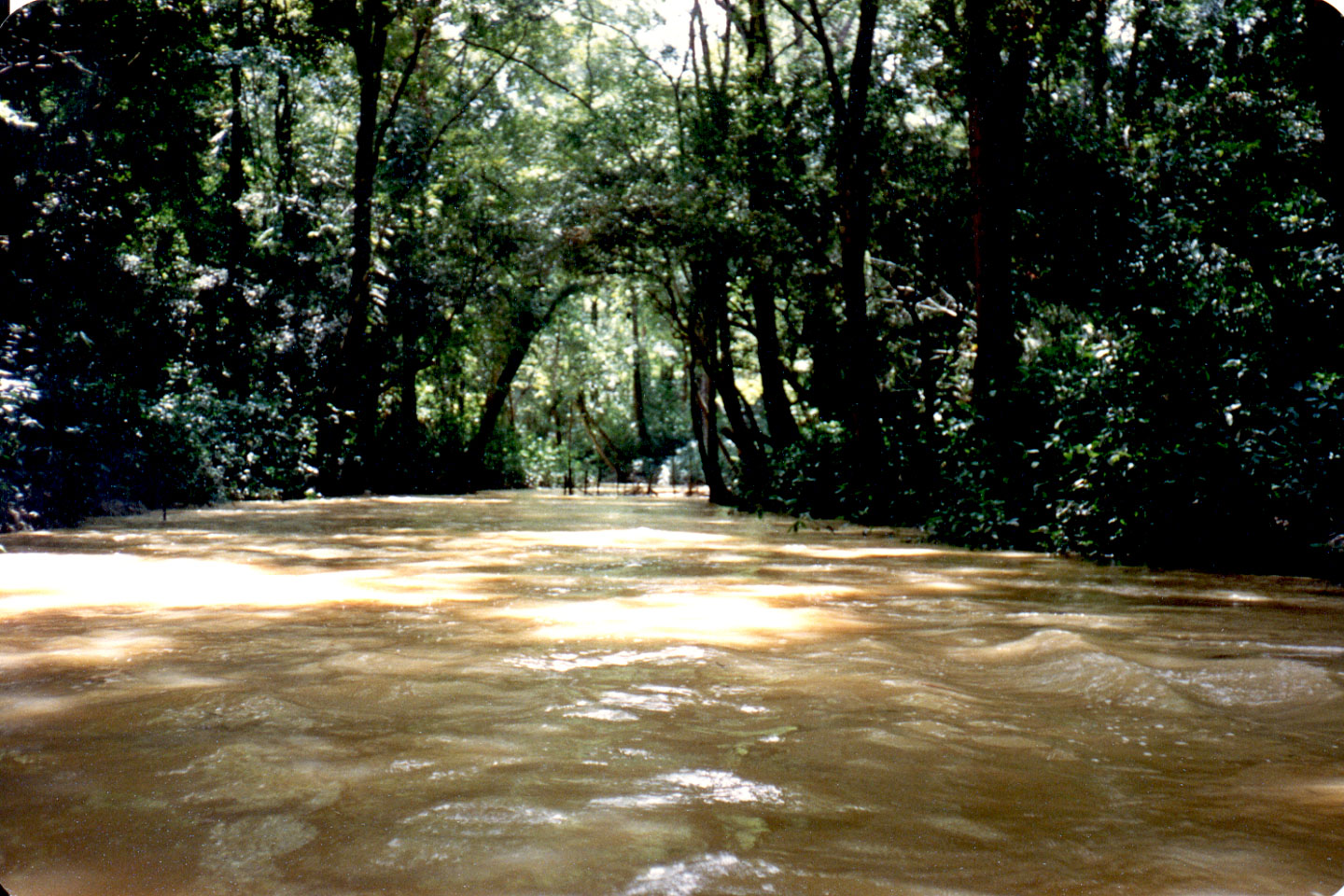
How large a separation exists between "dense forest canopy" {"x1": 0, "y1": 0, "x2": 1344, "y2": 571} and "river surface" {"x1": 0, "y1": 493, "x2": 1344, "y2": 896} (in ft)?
5.68

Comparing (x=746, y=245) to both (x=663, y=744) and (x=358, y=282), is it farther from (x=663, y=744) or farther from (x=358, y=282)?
(x=663, y=744)

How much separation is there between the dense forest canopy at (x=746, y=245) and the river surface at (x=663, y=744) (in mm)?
1730

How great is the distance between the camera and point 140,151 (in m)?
8.16

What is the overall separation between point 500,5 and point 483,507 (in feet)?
38.5

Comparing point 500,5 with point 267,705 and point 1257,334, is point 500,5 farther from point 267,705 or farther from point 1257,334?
point 267,705

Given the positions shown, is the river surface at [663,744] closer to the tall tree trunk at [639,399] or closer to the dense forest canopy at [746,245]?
the dense forest canopy at [746,245]

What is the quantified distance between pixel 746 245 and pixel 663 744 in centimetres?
1319

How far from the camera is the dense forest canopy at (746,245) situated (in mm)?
6277

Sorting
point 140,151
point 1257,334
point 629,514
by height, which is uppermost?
point 140,151

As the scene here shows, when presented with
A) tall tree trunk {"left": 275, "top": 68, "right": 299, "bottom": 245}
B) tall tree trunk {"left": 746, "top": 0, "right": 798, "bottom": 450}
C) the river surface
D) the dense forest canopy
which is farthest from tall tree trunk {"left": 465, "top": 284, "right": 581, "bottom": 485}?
the river surface

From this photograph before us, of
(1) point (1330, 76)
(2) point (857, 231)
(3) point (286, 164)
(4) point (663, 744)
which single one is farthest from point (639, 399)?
(4) point (663, 744)

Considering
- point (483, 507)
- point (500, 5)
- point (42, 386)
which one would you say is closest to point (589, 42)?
point (500, 5)

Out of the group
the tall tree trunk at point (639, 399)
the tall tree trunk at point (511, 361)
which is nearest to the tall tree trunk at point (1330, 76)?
the tall tree trunk at point (511, 361)

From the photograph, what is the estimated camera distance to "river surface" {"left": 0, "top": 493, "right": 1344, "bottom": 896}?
1647 millimetres
